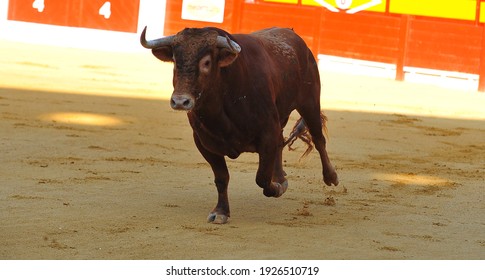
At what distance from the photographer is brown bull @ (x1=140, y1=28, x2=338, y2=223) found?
13.2ft

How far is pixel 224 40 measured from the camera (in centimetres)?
410

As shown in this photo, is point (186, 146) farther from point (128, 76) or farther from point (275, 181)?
point (128, 76)

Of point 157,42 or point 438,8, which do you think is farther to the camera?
point 438,8

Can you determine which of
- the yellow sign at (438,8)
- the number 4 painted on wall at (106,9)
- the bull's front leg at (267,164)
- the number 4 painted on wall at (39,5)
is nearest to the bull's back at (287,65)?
the bull's front leg at (267,164)

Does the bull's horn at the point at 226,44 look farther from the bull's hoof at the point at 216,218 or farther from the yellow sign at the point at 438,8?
the yellow sign at the point at 438,8

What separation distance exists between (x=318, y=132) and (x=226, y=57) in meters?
1.25

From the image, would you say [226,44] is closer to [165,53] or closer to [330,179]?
[165,53]

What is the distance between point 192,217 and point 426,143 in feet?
11.5

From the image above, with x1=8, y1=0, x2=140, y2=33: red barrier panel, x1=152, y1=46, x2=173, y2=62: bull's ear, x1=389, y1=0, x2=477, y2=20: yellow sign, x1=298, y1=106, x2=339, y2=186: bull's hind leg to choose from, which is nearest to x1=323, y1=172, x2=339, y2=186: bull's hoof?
x1=298, y1=106, x2=339, y2=186: bull's hind leg

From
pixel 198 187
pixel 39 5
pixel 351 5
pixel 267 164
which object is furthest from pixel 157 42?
pixel 39 5

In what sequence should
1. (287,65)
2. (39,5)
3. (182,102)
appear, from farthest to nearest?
(39,5)
(287,65)
(182,102)

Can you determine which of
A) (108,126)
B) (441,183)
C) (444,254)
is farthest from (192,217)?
(108,126)

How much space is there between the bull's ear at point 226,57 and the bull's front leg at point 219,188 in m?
0.42

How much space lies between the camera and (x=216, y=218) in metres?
4.33
